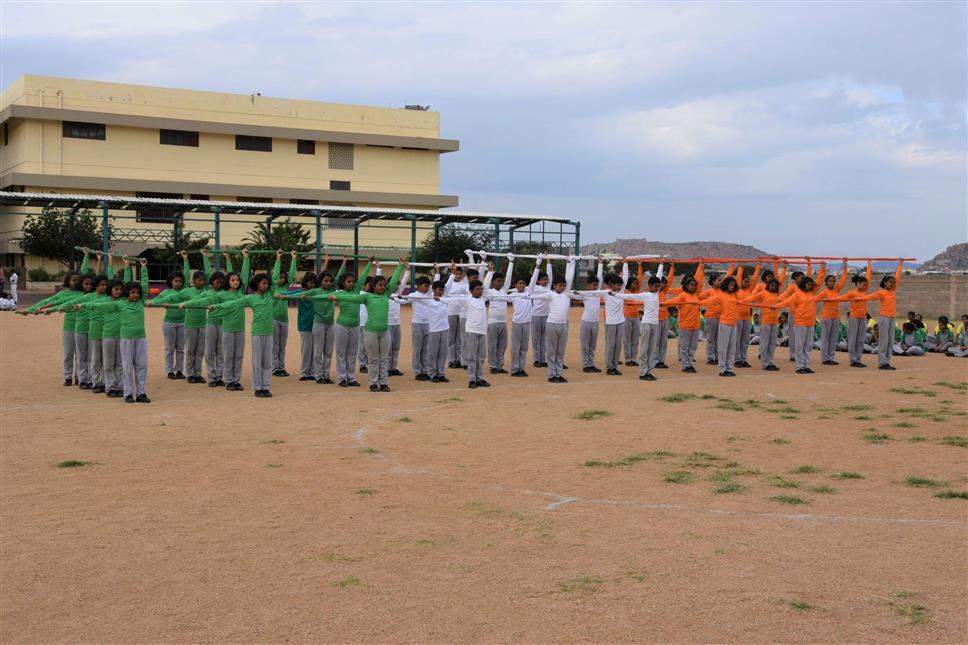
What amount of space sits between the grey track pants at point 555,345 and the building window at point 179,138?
1352 inches

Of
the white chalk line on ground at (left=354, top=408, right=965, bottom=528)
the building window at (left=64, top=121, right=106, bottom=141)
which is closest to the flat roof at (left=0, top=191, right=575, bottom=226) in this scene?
the building window at (left=64, top=121, right=106, bottom=141)

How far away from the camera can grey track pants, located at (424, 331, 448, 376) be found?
619 inches

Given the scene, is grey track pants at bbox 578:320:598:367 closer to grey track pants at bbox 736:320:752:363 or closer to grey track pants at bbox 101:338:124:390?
grey track pants at bbox 736:320:752:363

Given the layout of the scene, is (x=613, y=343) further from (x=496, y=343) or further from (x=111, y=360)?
(x=111, y=360)

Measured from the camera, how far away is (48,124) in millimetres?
42406

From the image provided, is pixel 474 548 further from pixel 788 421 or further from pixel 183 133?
pixel 183 133

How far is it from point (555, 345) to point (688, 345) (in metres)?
3.16

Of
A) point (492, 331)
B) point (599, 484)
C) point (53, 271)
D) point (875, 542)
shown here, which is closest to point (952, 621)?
point (875, 542)

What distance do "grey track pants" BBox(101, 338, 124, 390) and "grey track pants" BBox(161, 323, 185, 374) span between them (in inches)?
67.4

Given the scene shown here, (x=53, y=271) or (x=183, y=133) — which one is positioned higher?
(x=183, y=133)

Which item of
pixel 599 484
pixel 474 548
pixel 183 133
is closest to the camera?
pixel 474 548

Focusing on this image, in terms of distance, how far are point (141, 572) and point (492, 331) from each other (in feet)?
36.6

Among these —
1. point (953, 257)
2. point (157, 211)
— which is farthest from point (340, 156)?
point (953, 257)

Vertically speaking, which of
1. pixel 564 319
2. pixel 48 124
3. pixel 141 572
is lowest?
pixel 141 572
